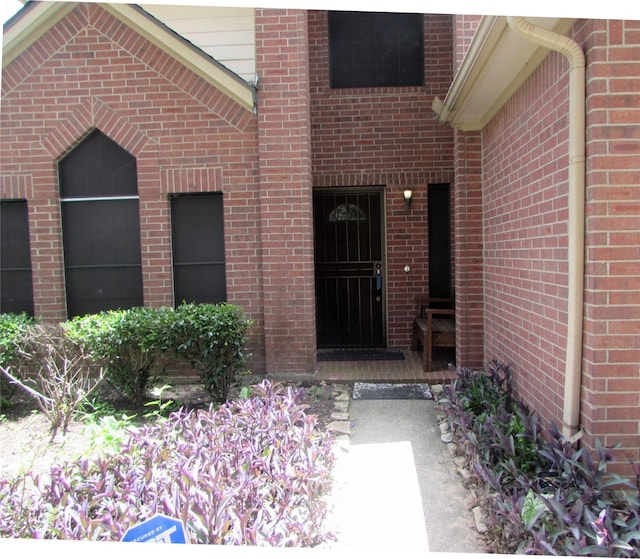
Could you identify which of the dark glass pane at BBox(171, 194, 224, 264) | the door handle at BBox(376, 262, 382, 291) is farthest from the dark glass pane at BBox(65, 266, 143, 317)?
the door handle at BBox(376, 262, 382, 291)

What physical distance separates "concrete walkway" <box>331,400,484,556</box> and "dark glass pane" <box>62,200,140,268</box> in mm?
3234

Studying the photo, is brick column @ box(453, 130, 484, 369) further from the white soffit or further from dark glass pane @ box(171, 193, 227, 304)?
dark glass pane @ box(171, 193, 227, 304)

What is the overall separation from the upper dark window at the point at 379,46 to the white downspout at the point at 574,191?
4064mm

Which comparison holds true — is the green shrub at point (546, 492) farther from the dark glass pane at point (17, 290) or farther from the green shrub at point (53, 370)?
the dark glass pane at point (17, 290)

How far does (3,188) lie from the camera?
5379 mm

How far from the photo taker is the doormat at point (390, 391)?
485 centimetres

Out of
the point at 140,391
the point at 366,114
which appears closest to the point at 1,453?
the point at 140,391

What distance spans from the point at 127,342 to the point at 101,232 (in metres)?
1.67

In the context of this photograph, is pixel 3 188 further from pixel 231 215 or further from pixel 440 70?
pixel 440 70

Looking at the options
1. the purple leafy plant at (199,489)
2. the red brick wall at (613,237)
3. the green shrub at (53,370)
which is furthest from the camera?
the green shrub at (53,370)

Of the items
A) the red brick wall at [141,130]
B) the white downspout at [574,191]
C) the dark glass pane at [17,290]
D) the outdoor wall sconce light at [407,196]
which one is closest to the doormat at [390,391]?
the red brick wall at [141,130]

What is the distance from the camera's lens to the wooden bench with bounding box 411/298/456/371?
5504 mm

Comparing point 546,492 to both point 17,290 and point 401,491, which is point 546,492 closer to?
point 401,491

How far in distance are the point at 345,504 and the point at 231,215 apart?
11.0ft
